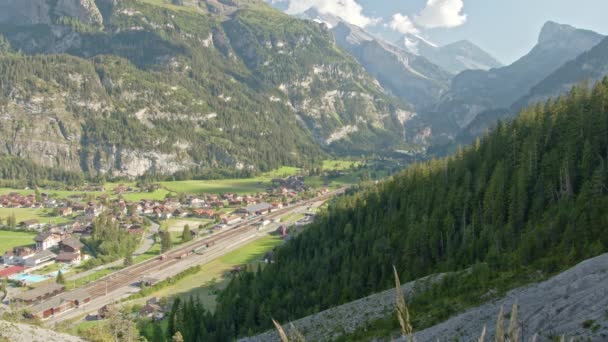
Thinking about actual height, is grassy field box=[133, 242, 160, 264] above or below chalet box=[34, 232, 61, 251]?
below

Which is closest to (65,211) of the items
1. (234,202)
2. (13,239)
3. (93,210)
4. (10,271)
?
(93,210)

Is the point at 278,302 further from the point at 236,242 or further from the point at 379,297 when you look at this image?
the point at 236,242

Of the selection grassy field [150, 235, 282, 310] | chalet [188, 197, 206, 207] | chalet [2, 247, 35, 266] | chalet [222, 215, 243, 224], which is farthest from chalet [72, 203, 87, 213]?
grassy field [150, 235, 282, 310]

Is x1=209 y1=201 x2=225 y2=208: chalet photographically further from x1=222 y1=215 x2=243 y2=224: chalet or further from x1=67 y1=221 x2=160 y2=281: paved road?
x1=67 y1=221 x2=160 y2=281: paved road

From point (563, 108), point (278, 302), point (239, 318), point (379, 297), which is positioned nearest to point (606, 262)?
point (379, 297)

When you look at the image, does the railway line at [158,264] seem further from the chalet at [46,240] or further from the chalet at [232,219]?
the chalet at [46,240]

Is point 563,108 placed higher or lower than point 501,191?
higher

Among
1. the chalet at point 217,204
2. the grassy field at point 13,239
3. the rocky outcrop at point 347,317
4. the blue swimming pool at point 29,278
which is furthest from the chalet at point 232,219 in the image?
the rocky outcrop at point 347,317
